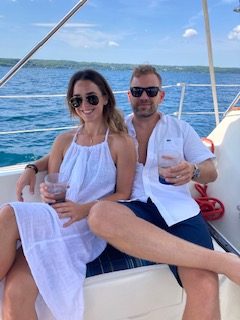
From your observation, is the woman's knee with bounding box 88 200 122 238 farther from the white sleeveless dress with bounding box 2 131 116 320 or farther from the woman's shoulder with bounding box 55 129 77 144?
the woman's shoulder with bounding box 55 129 77 144

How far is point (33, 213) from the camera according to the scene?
45.4 inches

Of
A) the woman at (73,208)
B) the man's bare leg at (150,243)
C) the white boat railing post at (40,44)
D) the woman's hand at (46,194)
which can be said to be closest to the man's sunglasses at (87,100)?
the woman at (73,208)

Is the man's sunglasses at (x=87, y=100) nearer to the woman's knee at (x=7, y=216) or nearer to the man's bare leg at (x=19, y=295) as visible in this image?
the woman's knee at (x=7, y=216)

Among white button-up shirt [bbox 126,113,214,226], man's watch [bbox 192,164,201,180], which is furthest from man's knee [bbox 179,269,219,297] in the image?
man's watch [bbox 192,164,201,180]

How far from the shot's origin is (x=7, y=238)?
1.09 meters

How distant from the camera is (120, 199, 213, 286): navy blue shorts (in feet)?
4.12

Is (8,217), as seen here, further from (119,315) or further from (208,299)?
(208,299)

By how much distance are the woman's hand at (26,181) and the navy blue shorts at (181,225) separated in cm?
47

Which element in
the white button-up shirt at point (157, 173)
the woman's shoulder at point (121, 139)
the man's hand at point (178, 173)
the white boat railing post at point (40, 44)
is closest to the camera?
the man's hand at point (178, 173)

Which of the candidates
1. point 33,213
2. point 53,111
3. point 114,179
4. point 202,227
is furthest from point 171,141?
point 53,111

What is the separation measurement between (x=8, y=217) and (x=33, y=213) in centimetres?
8

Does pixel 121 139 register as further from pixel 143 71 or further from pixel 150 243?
pixel 150 243

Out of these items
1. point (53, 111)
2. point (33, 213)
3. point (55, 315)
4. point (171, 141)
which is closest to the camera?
point (55, 315)

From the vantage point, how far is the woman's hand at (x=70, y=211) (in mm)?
1245
